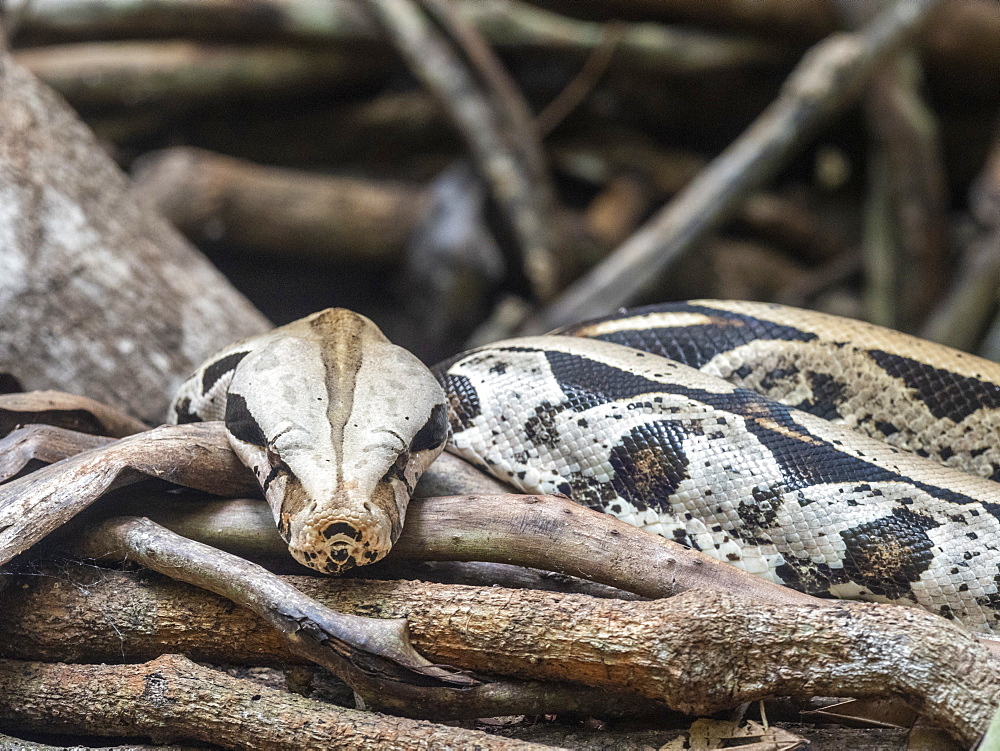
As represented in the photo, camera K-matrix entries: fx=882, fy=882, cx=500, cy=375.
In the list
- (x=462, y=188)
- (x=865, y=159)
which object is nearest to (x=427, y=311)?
(x=462, y=188)

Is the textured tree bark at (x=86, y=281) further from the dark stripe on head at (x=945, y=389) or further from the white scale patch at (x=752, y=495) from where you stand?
the dark stripe on head at (x=945, y=389)

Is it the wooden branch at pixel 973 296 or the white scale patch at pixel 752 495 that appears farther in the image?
the wooden branch at pixel 973 296

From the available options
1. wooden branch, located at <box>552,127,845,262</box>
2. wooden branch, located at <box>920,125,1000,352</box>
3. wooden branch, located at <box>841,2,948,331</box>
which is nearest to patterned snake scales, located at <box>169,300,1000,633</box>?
wooden branch, located at <box>920,125,1000,352</box>

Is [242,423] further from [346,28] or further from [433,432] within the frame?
[346,28]

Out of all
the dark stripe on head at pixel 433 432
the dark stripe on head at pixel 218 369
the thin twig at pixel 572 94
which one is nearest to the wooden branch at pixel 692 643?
the dark stripe on head at pixel 433 432

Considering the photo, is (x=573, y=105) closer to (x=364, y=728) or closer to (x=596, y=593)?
(x=596, y=593)

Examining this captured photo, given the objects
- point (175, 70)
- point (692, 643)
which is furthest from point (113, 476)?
point (175, 70)
